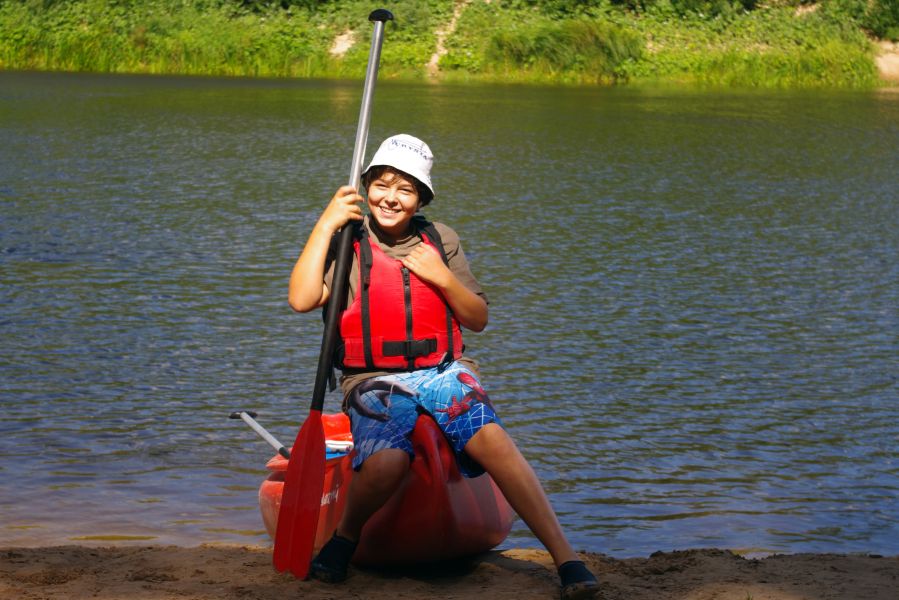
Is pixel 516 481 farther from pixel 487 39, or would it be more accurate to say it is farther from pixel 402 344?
pixel 487 39

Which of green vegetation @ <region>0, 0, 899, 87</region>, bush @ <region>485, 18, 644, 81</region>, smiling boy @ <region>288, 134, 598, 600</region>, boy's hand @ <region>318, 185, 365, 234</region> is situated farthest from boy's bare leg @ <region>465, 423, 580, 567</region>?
bush @ <region>485, 18, 644, 81</region>

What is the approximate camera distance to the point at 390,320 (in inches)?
174

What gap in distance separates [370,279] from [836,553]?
1.91m

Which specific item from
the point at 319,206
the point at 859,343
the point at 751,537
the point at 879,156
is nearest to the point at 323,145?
the point at 319,206

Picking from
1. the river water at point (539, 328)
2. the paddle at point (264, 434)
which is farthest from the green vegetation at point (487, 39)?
the paddle at point (264, 434)

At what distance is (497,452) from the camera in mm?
4266

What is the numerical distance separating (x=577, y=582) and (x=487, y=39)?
91.4 ft

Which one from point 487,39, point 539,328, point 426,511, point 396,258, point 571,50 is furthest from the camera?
point 487,39

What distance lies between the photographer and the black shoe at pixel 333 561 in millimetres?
4340

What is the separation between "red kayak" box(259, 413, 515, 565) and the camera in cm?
435

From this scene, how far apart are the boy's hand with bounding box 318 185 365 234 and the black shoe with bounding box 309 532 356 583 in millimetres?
926

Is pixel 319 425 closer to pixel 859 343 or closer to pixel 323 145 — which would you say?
pixel 859 343

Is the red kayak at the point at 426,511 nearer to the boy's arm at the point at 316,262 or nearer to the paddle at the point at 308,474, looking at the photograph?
the paddle at the point at 308,474

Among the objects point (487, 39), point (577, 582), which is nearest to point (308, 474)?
point (577, 582)
